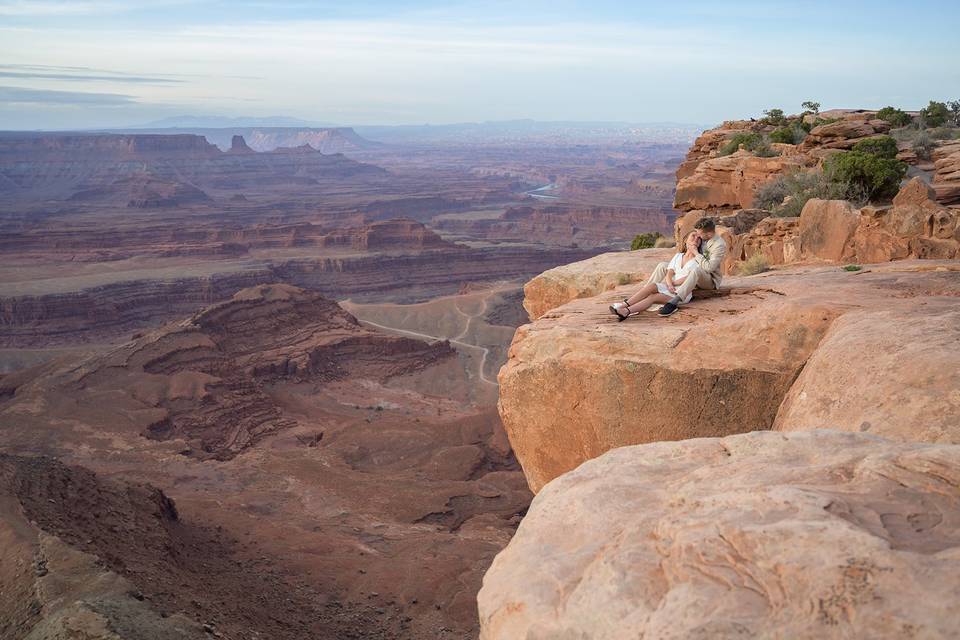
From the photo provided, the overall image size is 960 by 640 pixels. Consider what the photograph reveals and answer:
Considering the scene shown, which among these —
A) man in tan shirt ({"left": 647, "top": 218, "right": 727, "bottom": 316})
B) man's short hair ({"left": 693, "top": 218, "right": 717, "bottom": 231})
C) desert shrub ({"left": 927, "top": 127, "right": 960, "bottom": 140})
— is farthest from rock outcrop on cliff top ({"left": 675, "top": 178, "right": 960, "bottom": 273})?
desert shrub ({"left": 927, "top": 127, "right": 960, "bottom": 140})

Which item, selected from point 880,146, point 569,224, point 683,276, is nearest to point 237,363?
point 880,146

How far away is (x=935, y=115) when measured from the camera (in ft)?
94.2

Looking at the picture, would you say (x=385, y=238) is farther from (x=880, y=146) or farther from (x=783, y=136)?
(x=880, y=146)

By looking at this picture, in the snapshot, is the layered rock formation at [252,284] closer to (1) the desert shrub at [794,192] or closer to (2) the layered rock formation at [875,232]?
(1) the desert shrub at [794,192]

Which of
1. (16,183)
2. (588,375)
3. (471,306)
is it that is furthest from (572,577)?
(16,183)

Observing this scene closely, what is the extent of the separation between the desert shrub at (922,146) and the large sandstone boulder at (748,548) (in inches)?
735

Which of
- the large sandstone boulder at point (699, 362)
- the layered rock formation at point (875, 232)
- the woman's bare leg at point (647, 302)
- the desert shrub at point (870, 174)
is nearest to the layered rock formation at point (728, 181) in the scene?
the desert shrub at point (870, 174)

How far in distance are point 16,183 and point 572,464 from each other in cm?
13290

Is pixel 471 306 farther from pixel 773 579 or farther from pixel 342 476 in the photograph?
pixel 773 579

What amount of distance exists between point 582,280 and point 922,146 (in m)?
12.3

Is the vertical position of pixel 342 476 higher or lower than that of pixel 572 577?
lower

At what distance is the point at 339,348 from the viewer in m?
39.0

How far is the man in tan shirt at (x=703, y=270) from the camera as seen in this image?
8703 millimetres

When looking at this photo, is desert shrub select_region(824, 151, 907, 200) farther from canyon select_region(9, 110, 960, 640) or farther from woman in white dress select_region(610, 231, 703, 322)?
woman in white dress select_region(610, 231, 703, 322)
